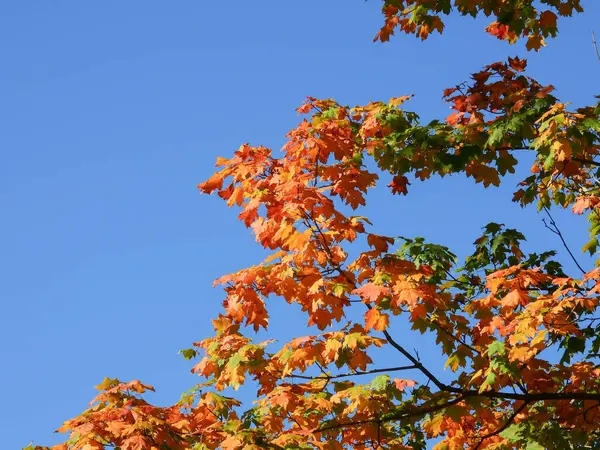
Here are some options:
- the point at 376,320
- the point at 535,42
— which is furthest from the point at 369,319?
the point at 535,42

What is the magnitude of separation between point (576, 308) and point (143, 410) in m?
4.67

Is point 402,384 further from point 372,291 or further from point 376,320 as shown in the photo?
point 372,291

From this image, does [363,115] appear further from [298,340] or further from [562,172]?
[298,340]

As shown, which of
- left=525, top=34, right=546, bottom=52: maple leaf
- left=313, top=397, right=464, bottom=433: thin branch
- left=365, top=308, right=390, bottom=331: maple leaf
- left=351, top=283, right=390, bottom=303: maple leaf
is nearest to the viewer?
left=351, top=283, right=390, bottom=303: maple leaf

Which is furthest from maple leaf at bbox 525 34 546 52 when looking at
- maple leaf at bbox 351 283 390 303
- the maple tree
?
maple leaf at bbox 351 283 390 303

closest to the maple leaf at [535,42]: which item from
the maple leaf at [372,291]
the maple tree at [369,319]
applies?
the maple tree at [369,319]

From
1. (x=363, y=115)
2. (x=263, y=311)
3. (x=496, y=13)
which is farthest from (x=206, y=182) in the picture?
(x=496, y=13)

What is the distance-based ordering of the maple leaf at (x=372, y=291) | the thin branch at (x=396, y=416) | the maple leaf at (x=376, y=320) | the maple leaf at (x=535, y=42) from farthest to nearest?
the maple leaf at (x=535, y=42) < the thin branch at (x=396, y=416) < the maple leaf at (x=376, y=320) < the maple leaf at (x=372, y=291)

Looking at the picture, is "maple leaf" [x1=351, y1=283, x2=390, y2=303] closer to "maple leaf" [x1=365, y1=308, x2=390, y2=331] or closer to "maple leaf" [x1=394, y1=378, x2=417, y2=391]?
"maple leaf" [x1=365, y1=308, x2=390, y2=331]

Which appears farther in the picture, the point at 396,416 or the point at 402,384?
the point at 396,416

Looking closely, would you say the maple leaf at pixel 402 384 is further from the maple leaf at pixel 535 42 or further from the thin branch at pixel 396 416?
the maple leaf at pixel 535 42

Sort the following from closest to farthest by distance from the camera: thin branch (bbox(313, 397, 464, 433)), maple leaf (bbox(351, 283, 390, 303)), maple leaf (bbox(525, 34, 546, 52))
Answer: maple leaf (bbox(351, 283, 390, 303)) < thin branch (bbox(313, 397, 464, 433)) < maple leaf (bbox(525, 34, 546, 52))

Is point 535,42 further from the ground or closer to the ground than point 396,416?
further from the ground

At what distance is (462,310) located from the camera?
1026 centimetres
